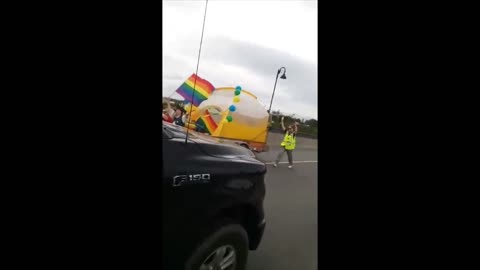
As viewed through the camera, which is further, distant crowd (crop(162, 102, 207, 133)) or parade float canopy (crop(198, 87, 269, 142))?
parade float canopy (crop(198, 87, 269, 142))

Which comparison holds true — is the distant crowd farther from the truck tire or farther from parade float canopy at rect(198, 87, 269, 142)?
the truck tire

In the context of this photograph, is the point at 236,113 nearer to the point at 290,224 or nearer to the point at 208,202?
the point at 208,202

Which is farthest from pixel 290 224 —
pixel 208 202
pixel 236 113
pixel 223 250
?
pixel 236 113

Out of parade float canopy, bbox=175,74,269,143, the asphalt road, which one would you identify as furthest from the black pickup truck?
the asphalt road

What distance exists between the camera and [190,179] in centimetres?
138

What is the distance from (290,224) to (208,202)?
1976 millimetres

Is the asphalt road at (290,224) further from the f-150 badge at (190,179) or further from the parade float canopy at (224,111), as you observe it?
the f-150 badge at (190,179)

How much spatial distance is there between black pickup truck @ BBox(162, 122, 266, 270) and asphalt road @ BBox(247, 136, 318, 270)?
1.10ft

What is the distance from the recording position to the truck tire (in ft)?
4.89
